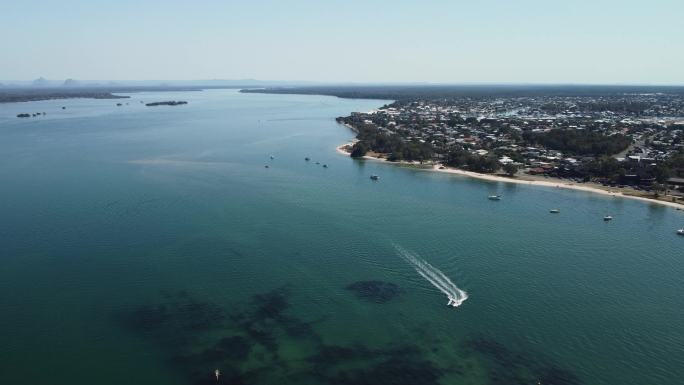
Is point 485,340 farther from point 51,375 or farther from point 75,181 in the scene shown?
point 75,181

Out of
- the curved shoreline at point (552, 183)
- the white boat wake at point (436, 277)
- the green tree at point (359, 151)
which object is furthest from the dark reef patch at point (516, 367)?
the green tree at point (359, 151)

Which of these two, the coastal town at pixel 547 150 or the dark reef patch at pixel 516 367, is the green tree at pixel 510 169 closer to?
the coastal town at pixel 547 150

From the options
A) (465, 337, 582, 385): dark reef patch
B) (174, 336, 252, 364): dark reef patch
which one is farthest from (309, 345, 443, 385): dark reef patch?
(174, 336, 252, 364): dark reef patch

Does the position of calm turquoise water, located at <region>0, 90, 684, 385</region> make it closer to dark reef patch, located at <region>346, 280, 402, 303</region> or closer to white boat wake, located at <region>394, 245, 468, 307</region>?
dark reef patch, located at <region>346, 280, 402, 303</region>

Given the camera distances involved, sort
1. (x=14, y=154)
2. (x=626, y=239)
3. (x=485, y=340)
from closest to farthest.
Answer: (x=485, y=340) < (x=626, y=239) < (x=14, y=154)

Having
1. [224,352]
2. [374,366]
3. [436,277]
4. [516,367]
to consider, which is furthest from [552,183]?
[224,352]

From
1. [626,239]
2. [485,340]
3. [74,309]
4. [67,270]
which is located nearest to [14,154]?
[67,270]

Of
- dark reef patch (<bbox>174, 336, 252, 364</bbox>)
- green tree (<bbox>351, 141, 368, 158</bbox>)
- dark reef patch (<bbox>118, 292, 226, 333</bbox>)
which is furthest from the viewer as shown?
green tree (<bbox>351, 141, 368, 158</bbox>)
